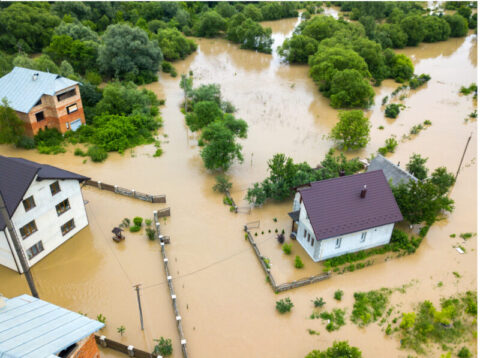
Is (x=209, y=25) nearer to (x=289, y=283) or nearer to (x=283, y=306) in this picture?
(x=289, y=283)

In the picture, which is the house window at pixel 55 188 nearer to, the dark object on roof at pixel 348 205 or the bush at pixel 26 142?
the bush at pixel 26 142

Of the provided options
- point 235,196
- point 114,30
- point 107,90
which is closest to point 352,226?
point 235,196

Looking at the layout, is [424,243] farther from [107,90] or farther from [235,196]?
[107,90]

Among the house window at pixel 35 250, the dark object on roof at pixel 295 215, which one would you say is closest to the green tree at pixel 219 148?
the dark object on roof at pixel 295 215

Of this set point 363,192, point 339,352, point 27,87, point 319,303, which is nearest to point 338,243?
point 363,192

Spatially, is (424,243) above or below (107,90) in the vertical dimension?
below
